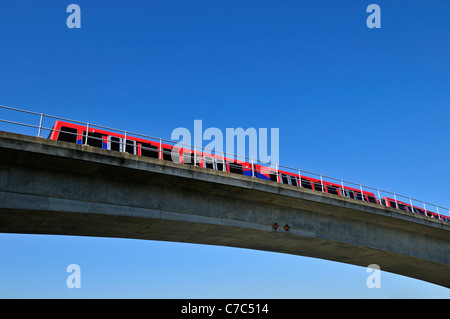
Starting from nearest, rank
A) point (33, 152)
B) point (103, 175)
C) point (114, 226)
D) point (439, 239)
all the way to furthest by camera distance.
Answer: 1. point (33, 152)
2. point (103, 175)
3. point (114, 226)
4. point (439, 239)

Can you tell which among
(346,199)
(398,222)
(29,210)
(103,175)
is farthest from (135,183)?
(398,222)

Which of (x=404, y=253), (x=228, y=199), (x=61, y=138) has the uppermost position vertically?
(x=61, y=138)

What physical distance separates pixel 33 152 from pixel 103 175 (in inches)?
114

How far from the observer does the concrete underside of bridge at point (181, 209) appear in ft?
50.7

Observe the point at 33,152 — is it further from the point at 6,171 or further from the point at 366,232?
the point at 366,232

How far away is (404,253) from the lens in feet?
84.9

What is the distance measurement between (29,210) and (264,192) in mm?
9757

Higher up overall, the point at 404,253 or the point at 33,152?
the point at 33,152

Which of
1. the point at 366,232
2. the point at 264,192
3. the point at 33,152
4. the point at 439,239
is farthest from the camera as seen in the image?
the point at 439,239

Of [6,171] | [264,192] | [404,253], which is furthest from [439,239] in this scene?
[6,171]

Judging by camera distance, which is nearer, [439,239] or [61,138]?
[61,138]

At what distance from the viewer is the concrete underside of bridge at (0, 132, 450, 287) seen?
50.7ft

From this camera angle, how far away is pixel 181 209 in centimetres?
1858

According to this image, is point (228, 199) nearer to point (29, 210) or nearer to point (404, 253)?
point (29, 210)
